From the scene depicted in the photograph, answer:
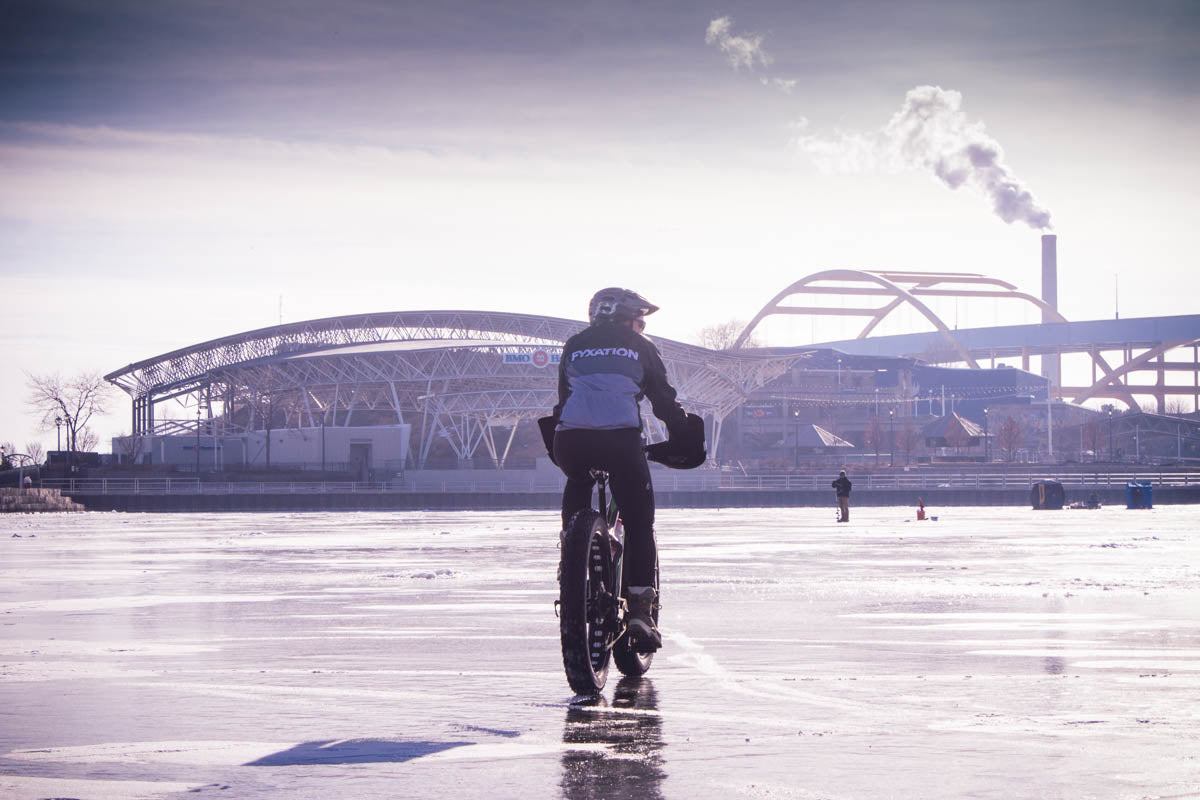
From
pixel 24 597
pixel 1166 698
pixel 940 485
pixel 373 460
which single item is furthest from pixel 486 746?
pixel 373 460

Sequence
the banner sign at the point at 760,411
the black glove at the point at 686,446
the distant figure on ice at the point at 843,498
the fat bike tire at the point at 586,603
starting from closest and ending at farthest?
the fat bike tire at the point at 586,603 < the black glove at the point at 686,446 < the distant figure on ice at the point at 843,498 < the banner sign at the point at 760,411

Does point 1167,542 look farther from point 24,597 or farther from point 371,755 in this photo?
point 371,755

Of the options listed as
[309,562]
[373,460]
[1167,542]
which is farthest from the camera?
[373,460]

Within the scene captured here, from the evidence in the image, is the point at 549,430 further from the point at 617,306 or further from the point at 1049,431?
the point at 1049,431

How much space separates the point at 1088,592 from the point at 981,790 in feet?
29.0

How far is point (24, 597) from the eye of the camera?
12195 millimetres

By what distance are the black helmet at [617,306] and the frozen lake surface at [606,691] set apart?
5.88ft

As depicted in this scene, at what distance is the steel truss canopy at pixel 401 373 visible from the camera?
93.4 m

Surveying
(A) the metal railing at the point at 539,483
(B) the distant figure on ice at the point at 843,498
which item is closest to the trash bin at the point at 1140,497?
(B) the distant figure on ice at the point at 843,498

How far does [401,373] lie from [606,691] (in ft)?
295

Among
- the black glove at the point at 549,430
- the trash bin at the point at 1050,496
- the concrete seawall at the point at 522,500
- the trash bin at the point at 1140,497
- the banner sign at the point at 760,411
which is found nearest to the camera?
the black glove at the point at 549,430

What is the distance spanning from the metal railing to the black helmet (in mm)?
58667

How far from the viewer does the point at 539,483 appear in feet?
255

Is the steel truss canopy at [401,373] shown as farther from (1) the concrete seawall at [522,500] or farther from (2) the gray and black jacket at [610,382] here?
(2) the gray and black jacket at [610,382]
